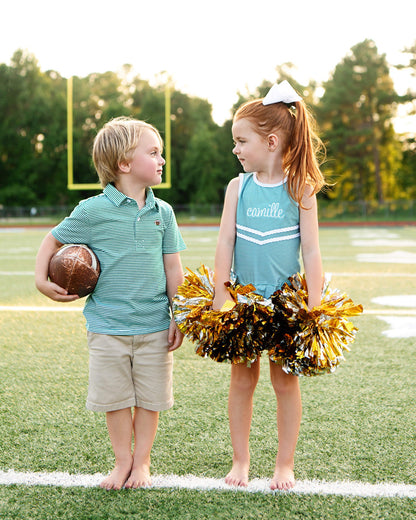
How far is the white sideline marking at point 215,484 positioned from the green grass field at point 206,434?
3 cm

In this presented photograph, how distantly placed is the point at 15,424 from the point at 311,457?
1.28 meters

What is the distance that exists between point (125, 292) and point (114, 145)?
0.51m

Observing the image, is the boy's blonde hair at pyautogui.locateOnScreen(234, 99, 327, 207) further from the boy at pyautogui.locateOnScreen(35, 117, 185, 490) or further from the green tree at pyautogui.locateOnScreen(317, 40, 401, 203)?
the green tree at pyautogui.locateOnScreen(317, 40, 401, 203)

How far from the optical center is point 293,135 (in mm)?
2121

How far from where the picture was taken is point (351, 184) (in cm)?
4228

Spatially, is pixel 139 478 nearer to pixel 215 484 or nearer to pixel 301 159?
pixel 215 484

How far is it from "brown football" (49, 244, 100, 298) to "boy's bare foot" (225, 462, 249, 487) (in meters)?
0.79

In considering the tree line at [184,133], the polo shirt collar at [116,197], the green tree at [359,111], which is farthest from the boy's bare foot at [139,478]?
the tree line at [184,133]

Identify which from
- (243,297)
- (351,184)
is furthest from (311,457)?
(351,184)

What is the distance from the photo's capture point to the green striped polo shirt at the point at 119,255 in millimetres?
2154

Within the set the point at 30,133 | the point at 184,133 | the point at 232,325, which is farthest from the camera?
the point at 184,133

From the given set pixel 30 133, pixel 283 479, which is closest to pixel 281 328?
pixel 283 479

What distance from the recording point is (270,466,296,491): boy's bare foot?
2.09m

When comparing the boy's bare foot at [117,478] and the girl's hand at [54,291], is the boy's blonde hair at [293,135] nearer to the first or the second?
the girl's hand at [54,291]
